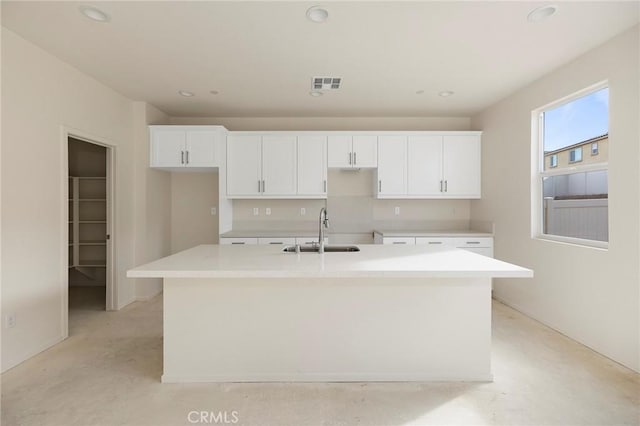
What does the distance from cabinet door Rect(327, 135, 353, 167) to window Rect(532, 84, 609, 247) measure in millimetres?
2152

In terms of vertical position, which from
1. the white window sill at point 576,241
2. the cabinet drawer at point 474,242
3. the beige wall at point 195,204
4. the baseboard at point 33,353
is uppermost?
the beige wall at point 195,204

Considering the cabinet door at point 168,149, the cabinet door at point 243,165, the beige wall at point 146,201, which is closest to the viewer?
the beige wall at point 146,201

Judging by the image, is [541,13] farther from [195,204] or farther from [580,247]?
[195,204]

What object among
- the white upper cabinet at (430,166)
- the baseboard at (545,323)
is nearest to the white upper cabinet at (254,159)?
the white upper cabinet at (430,166)

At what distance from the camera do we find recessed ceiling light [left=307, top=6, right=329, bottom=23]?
2.14 m

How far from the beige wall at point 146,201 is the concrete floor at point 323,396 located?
1.56 meters

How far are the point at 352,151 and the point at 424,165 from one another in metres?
1.02

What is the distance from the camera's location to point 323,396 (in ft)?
6.68

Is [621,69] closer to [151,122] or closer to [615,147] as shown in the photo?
[615,147]

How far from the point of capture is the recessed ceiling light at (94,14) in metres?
2.12

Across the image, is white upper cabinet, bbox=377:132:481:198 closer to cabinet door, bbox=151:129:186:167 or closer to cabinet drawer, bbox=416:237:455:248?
cabinet drawer, bbox=416:237:455:248

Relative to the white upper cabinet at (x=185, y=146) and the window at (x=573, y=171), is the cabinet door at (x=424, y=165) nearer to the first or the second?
the window at (x=573, y=171)

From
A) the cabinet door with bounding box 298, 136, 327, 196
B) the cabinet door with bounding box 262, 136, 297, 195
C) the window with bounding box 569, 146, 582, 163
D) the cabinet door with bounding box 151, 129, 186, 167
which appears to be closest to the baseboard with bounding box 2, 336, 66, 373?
the cabinet door with bounding box 151, 129, 186, 167

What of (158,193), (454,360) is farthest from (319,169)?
(454,360)
